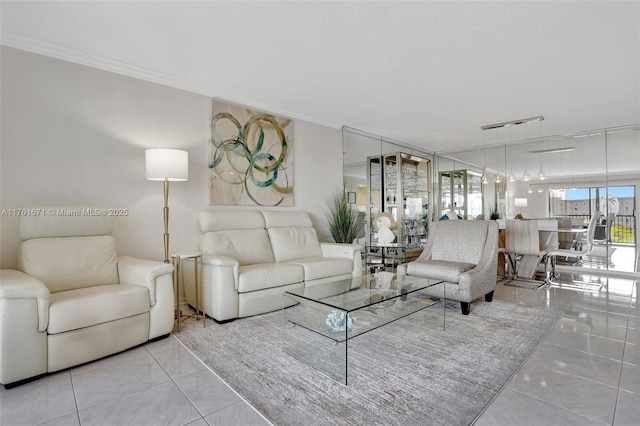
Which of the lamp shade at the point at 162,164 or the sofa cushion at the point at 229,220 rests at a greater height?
the lamp shade at the point at 162,164

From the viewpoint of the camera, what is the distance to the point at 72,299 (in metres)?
2.10

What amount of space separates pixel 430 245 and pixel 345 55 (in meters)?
2.37

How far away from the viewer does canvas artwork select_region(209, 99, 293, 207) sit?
3.79 metres

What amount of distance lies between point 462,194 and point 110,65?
665cm

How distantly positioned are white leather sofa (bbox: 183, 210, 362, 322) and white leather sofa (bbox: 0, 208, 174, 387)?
1.51ft

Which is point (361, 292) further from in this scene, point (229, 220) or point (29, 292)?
point (29, 292)

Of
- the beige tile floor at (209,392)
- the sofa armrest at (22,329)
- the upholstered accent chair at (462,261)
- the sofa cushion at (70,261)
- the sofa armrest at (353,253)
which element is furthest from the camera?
the sofa armrest at (353,253)

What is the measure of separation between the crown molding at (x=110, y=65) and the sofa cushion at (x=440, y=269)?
8.87ft

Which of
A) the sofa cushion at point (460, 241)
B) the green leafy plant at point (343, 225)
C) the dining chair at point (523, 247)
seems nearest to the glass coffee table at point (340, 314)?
the sofa cushion at point (460, 241)

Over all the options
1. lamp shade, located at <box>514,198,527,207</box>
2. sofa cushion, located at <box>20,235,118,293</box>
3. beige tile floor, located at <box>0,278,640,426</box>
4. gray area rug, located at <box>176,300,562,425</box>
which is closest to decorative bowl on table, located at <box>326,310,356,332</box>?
gray area rug, located at <box>176,300,562,425</box>

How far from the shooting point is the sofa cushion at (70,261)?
7.89ft

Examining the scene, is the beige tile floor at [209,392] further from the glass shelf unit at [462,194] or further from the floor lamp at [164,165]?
the glass shelf unit at [462,194]

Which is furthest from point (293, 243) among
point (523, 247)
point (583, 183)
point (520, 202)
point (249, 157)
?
point (583, 183)

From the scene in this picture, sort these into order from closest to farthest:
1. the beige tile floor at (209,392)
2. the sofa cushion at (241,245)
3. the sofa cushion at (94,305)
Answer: the beige tile floor at (209,392) → the sofa cushion at (94,305) → the sofa cushion at (241,245)
